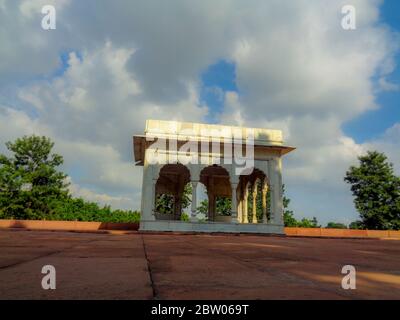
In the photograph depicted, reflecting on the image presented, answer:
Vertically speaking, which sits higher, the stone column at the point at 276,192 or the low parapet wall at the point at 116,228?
the stone column at the point at 276,192

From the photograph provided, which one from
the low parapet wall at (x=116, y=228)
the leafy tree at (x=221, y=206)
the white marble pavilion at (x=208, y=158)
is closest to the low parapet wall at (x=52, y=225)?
the low parapet wall at (x=116, y=228)

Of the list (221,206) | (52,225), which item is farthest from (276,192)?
(221,206)

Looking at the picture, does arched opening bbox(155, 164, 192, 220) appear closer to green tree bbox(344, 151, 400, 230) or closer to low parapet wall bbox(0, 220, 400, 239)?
low parapet wall bbox(0, 220, 400, 239)

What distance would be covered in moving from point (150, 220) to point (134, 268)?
38.6 feet

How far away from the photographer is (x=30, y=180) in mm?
27938

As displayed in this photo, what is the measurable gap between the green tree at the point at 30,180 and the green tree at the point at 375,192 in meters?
26.9

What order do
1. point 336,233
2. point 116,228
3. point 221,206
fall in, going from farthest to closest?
point 221,206 → point 116,228 → point 336,233

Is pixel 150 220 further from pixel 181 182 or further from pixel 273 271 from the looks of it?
pixel 273 271

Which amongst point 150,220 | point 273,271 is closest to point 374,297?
point 273,271

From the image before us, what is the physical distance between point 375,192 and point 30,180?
1191 inches

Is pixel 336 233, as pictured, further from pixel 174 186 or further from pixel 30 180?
pixel 30 180

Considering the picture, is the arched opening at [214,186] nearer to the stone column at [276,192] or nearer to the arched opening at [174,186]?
the arched opening at [174,186]

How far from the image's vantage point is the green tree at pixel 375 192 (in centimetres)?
2775

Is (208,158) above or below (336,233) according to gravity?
above
